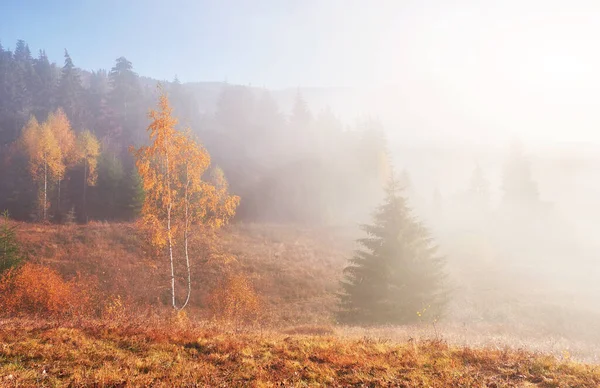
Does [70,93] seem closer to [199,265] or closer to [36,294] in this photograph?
[199,265]

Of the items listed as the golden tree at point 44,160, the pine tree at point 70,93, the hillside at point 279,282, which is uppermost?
the pine tree at point 70,93

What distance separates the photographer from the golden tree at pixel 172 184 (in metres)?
16.5

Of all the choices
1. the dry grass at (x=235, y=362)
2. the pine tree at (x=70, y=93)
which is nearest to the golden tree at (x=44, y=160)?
the pine tree at (x=70, y=93)

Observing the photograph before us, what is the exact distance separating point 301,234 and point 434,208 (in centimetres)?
3885

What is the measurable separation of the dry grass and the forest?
0.22 feet

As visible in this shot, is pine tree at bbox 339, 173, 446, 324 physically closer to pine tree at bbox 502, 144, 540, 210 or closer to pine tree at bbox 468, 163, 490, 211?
pine tree at bbox 502, 144, 540, 210

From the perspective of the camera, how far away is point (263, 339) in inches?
396

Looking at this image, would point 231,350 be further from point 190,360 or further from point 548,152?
point 548,152

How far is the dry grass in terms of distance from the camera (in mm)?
6746

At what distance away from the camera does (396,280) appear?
1850cm

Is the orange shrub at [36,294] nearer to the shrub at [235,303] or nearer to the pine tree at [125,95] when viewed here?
the shrub at [235,303]

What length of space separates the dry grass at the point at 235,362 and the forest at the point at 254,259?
2.6 inches

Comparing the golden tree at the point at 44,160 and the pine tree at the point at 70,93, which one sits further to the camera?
the pine tree at the point at 70,93

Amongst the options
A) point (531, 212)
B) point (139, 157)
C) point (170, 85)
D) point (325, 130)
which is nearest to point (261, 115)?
point (325, 130)
